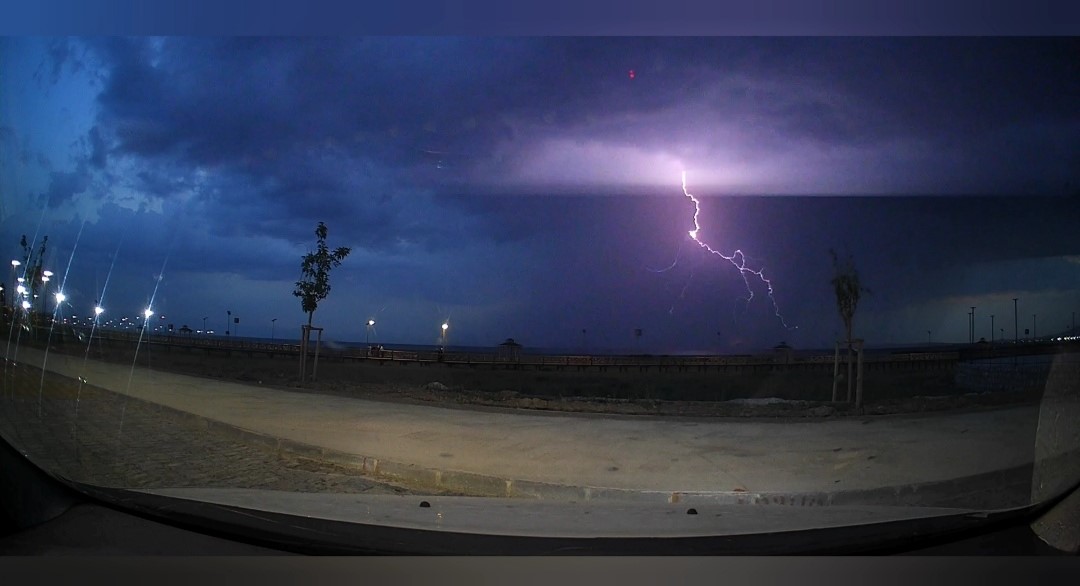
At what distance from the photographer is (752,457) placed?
8117mm

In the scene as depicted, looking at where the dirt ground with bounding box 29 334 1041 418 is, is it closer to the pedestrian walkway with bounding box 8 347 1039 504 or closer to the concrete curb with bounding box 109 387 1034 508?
the pedestrian walkway with bounding box 8 347 1039 504

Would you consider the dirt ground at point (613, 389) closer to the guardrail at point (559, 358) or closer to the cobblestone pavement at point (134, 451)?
the guardrail at point (559, 358)

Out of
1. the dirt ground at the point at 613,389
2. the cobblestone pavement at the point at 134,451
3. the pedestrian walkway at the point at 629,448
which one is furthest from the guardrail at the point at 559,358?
the pedestrian walkway at the point at 629,448

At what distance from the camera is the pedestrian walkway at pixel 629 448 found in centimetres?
663

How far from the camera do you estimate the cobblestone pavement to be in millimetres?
6301

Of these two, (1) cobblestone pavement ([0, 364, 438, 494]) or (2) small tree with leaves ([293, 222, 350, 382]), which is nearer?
(1) cobblestone pavement ([0, 364, 438, 494])

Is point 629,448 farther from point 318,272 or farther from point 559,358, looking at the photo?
point 559,358

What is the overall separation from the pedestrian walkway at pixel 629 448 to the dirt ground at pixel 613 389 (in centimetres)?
171

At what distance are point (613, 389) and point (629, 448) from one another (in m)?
15.9

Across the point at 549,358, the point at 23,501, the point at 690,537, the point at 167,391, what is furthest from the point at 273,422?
the point at 549,358

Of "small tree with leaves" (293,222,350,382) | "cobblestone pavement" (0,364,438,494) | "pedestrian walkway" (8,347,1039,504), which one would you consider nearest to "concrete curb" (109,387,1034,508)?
"pedestrian walkway" (8,347,1039,504)

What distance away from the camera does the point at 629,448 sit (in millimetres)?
8844

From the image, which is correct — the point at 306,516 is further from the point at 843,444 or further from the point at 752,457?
the point at 843,444

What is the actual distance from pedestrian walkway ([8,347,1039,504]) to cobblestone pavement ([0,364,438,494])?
0.38 metres
